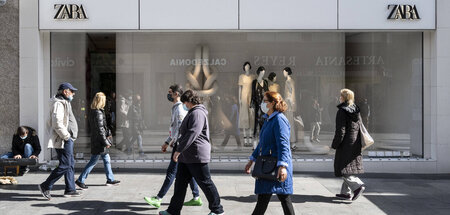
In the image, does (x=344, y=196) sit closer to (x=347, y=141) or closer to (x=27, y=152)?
(x=347, y=141)

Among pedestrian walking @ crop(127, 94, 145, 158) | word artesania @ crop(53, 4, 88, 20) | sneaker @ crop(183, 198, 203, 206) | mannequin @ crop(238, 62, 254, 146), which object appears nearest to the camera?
sneaker @ crop(183, 198, 203, 206)

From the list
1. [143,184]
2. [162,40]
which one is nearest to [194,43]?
[162,40]

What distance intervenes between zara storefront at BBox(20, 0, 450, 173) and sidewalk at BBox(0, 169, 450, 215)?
50.0 inches

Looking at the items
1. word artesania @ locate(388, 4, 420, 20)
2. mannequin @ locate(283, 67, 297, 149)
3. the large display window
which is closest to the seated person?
the large display window

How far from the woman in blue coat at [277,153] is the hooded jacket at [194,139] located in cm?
107

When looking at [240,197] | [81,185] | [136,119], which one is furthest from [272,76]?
[81,185]

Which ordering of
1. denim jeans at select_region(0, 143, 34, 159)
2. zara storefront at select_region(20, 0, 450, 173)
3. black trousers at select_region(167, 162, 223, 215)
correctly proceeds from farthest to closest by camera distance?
zara storefront at select_region(20, 0, 450, 173) → denim jeans at select_region(0, 143, 34, 159) → black trousers at select_region(167, 162, 223, 215)

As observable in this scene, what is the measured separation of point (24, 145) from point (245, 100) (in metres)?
5.16

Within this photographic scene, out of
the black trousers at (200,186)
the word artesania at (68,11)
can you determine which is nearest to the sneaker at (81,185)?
the black trousers at (200,186)

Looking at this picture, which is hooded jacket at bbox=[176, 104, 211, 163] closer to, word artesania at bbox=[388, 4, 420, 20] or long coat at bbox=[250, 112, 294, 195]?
long coat at bbox=[250, 112, 294, 195]

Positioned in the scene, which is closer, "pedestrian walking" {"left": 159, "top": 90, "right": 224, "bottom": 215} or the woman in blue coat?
the woman in blue coat

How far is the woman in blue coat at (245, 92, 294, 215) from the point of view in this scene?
5512 mm

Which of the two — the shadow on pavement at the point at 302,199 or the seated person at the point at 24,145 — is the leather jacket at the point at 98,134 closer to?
the seated person at the point at 24,145

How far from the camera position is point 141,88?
12.0 metres
